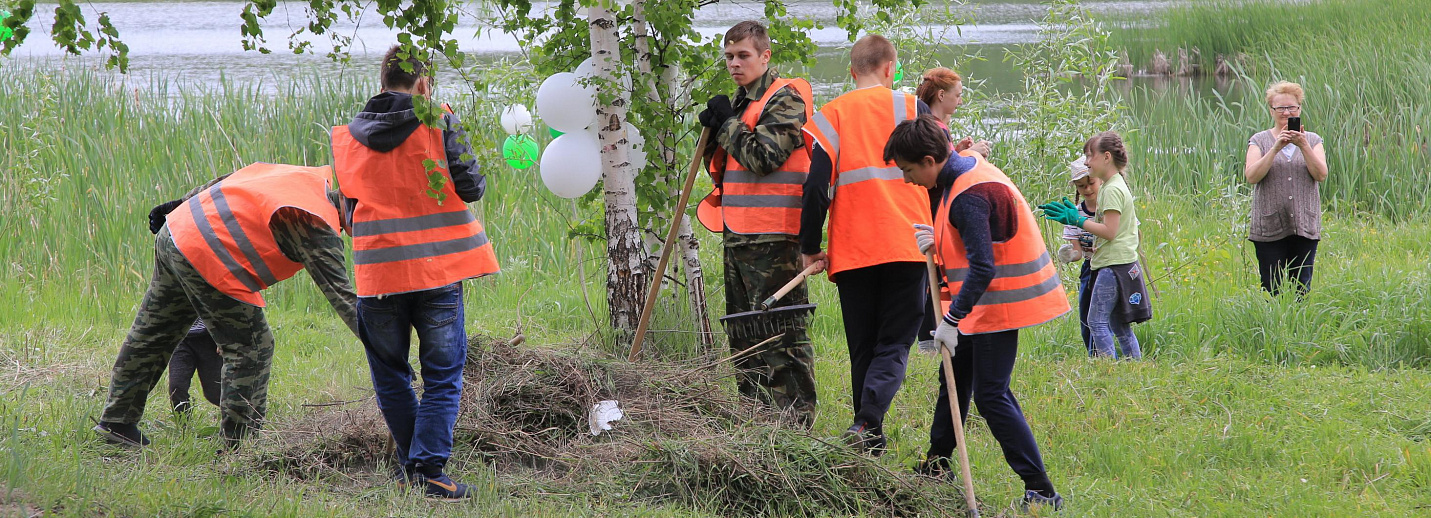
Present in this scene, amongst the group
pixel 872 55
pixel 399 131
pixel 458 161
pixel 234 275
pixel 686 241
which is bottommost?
pixel 686 241

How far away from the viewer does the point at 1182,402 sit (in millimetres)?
4770

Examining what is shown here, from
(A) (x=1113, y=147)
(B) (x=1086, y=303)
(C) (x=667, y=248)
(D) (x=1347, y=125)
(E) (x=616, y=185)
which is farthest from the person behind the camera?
(D) (x=1347, y=125)

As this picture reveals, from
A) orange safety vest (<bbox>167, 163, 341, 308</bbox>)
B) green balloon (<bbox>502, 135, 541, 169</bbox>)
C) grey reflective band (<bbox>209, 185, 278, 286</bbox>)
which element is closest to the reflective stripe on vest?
orange safety vest (<bbox>167, 163, 341, 308</bbox>)

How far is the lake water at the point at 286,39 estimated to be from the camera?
49.2 ft

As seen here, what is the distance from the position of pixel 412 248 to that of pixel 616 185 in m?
1.38

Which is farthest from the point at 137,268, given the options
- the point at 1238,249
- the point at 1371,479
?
the point at 1238,249

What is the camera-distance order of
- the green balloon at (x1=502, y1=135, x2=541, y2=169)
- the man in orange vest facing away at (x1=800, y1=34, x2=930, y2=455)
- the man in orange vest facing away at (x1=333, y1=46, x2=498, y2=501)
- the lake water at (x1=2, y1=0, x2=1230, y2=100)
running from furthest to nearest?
the lake water at (x1=2, y1=0, x2=1230, y2=100) < the green balloon at (x1=502, y1=135, x2=541, y2=169) < the man in orange vest facing away at (x1=800, y1=34, x2=930, y2=455) < the man in orange vest facing away at (x1=333, y1=46, x2=498, y2=501)

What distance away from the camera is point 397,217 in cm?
358

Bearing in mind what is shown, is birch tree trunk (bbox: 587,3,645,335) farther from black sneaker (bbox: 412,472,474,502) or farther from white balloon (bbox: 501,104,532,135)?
white balloon (bbox: 501,104,532,135)

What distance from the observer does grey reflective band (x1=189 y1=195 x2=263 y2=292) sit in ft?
12.9

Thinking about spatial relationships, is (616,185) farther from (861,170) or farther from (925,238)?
(925,238)

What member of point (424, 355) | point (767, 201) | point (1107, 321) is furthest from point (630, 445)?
point (1107, 321)

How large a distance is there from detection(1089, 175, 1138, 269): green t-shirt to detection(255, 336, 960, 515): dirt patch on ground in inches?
84.7

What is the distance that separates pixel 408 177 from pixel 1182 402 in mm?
3453
